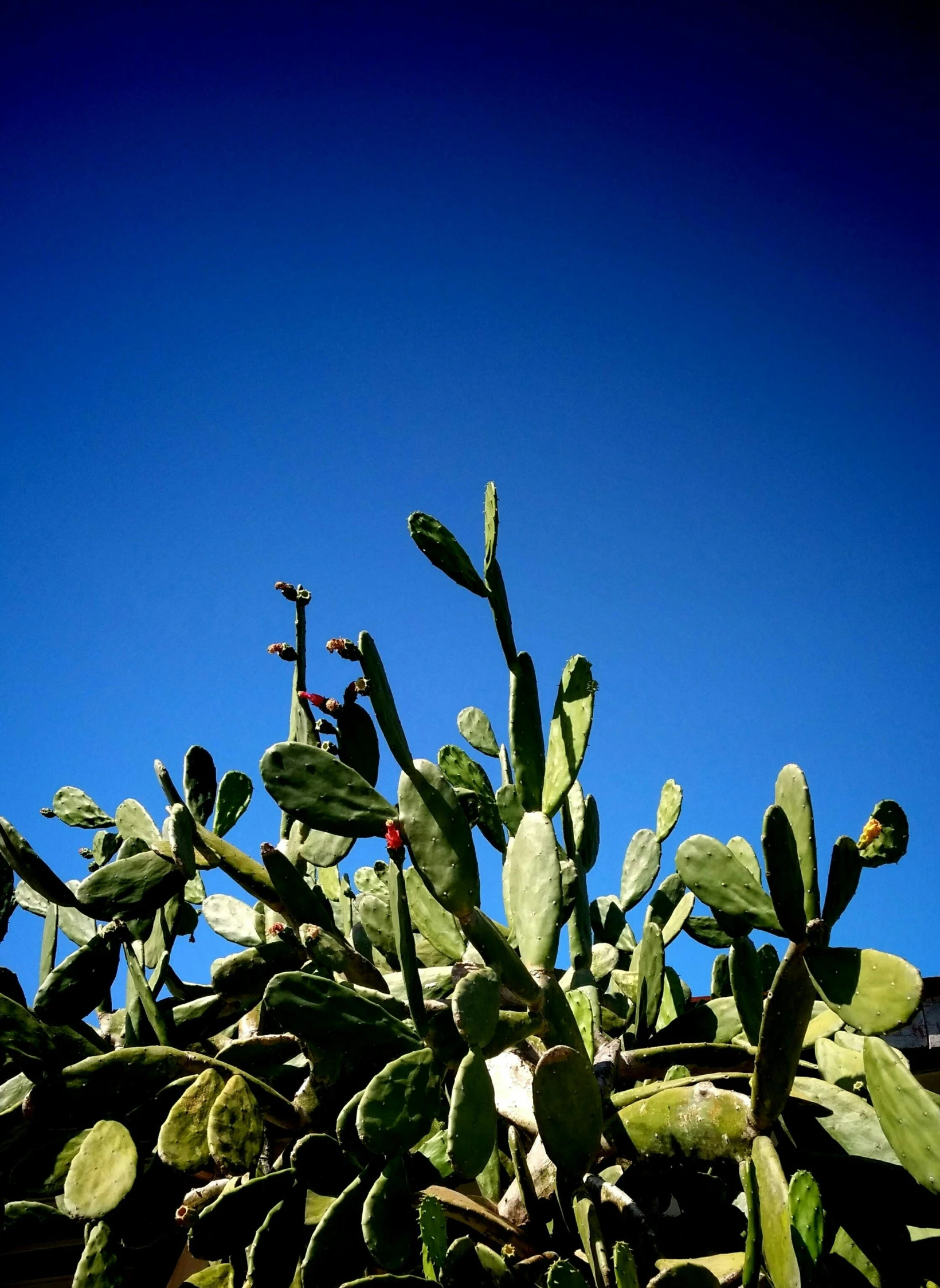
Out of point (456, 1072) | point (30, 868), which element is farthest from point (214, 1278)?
point (30, 868)

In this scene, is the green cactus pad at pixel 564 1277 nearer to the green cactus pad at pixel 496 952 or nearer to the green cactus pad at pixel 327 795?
the green cactus pad at pixel 496 952

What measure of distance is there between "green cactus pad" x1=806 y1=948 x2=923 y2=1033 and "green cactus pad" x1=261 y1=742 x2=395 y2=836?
745mm

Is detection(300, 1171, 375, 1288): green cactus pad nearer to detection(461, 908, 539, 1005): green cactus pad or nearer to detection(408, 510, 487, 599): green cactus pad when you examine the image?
detection(461, 908, 539, 1005): green cactus pad

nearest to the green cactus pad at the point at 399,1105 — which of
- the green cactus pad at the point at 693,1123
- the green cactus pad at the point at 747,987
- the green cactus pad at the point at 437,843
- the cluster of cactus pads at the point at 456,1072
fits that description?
the cluster of cactus pads at the point at 456,1072

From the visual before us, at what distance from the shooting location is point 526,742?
6.45 feet

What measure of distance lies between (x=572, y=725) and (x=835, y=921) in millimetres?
639

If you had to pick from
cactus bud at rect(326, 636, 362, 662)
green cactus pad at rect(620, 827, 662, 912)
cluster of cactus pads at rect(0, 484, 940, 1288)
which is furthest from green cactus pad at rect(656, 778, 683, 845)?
cactus bud at rect(326, 636, 362, 662)

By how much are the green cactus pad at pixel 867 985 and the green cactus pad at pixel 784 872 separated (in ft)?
0.18

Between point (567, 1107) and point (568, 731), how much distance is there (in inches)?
28.7

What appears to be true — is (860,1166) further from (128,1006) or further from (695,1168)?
(128,1006)

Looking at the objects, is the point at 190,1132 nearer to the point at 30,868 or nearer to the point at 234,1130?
the point at 234,1130

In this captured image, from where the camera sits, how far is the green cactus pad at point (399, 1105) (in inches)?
54.3

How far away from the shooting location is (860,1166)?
158 centimetres

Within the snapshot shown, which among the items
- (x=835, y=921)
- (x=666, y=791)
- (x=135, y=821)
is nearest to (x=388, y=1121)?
(x=835, y=921)
